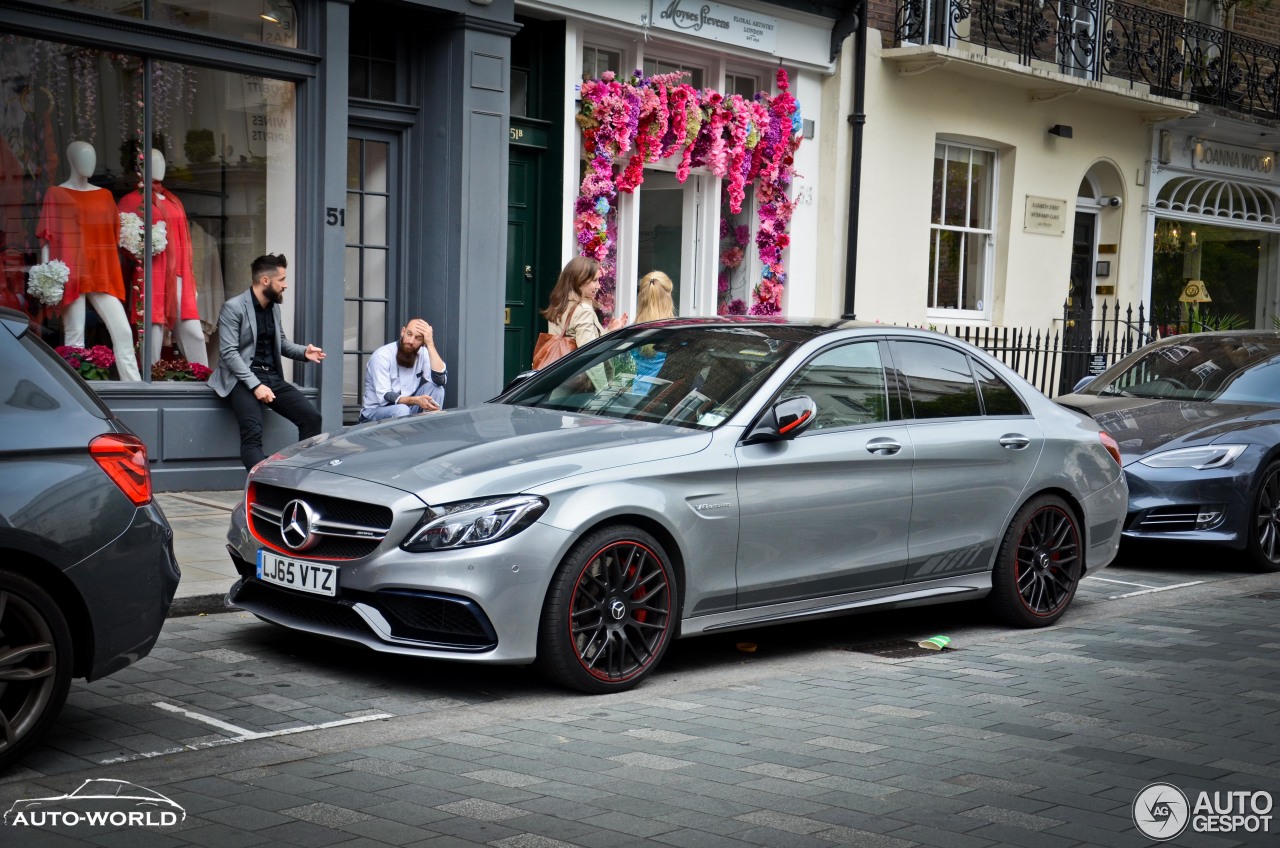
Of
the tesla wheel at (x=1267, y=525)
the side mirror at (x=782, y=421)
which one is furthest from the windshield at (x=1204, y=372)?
the side mirror at (x=782, y=421)

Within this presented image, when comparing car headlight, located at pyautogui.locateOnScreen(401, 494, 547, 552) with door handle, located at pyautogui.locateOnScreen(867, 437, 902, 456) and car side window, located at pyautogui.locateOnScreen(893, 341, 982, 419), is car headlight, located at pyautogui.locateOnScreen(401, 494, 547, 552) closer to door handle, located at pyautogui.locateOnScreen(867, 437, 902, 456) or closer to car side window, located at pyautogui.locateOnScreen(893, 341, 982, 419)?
door handle, located at pyautogui.locateOnScreen(867, 437, 902, 456)

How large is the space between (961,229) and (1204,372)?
696 cm

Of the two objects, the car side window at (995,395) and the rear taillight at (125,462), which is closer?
the rear taillight at (125,462)

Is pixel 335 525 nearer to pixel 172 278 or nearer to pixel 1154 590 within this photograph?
→ pixel 1154 590

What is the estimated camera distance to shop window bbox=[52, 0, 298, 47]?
1089cm

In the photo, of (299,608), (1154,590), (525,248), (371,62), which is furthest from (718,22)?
(299,608)

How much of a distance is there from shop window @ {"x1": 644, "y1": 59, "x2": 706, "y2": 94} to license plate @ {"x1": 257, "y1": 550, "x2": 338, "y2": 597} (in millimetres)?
9583

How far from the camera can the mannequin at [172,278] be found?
A: 11328 millimetres

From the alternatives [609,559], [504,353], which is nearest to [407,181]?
[504,353]

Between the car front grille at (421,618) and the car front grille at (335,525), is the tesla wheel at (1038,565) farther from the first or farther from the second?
the car front grille at (335,525)

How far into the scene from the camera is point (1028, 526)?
8047 millimetres

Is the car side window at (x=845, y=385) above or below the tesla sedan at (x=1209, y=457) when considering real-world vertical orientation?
above

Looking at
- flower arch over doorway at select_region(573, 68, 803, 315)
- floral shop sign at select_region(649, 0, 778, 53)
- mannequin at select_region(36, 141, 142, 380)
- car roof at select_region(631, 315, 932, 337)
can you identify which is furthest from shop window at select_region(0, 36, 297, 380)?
→ car roof at select_region(631, 315, 932, 337)

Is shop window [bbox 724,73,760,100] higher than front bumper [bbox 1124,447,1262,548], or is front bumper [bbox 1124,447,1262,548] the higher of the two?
shop window [bbox 724,73,760,100]
